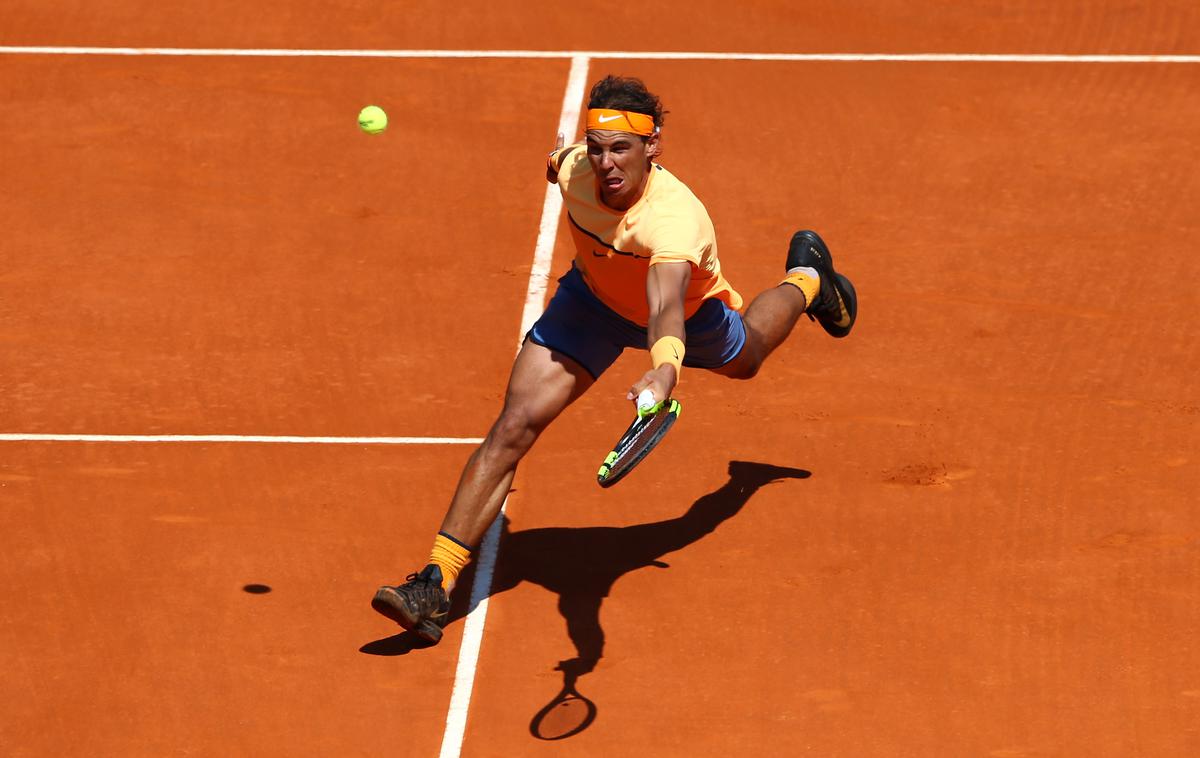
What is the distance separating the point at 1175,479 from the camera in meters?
8.54

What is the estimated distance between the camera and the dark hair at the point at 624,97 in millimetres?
7195

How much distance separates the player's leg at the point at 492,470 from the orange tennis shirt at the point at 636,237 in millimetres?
393

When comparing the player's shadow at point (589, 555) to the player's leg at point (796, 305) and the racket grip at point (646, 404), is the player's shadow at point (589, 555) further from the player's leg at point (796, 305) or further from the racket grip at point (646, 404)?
the racket grip at point (646, 404)

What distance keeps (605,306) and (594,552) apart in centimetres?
118

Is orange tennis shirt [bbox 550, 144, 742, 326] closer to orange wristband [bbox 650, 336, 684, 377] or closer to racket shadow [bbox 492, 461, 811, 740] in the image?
orange wristband [bbox 650, 336, 684, 377]

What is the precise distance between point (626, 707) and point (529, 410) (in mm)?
1233

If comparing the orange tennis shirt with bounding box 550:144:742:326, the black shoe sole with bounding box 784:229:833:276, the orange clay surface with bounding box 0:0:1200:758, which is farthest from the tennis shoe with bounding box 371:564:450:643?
the black shoe sole with bounding box 784:229:833:276

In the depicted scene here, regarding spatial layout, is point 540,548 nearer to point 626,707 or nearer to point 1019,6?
point 626,707

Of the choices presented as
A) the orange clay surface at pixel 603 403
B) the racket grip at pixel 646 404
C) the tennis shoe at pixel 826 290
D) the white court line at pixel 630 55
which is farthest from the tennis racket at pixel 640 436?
the white court line at pixel 630 55

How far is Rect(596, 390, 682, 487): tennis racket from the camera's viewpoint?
6.42 m

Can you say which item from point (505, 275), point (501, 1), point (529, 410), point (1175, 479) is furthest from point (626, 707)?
point (501, 1)

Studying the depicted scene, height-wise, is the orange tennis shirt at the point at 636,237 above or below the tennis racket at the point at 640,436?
above

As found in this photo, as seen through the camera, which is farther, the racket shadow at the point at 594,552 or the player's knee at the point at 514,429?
the racket shadow at the point at 594,552

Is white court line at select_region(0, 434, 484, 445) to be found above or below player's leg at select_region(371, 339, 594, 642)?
below
